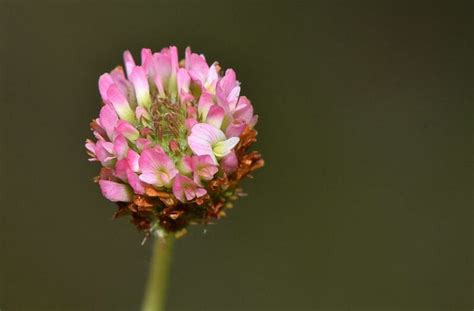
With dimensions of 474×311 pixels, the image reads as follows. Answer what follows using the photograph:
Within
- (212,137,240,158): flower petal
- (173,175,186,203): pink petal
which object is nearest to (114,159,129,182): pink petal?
(173,175,186,203): pink petal

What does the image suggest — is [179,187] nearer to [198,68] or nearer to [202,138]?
Answer: [202,138]

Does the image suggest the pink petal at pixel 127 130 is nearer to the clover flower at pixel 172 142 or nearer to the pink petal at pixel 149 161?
the clover flower at pixel 172 142

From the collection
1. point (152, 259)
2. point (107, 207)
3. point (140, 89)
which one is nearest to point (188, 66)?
point (140, 89)

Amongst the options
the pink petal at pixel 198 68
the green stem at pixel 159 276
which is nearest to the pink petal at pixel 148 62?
the pink petal at pixel 198 68

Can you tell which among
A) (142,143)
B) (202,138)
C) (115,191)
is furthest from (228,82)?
(115,191)

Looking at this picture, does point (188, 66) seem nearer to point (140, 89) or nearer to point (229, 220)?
point (140, 89)

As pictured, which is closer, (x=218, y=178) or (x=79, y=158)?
(x=218, y=178)
